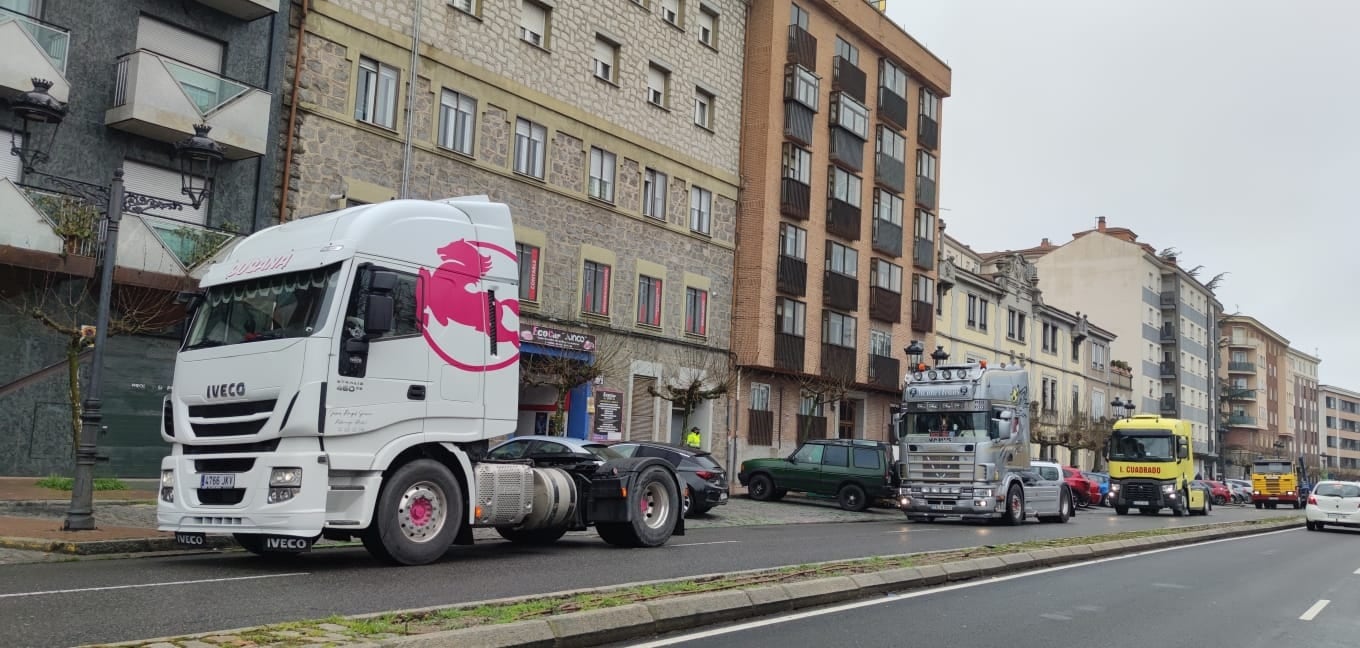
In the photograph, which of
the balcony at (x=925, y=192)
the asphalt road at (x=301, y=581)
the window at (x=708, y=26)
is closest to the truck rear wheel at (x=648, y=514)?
the asphalt road at (x=301, y=581)

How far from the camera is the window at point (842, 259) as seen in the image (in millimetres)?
39781

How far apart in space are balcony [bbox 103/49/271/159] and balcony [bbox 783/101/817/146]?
Answer: 64.5 ft

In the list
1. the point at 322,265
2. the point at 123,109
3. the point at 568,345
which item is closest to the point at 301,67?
the point at 123,109

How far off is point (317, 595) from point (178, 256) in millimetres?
12761

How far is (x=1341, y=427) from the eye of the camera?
474ft

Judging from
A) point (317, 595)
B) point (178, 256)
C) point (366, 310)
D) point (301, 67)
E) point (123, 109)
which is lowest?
point (317, 595)

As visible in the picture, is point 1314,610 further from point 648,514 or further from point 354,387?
point 354,387

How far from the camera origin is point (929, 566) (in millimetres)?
11922

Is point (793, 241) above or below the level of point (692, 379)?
above

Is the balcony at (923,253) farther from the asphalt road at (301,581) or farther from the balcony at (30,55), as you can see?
the balcony at (30,55)

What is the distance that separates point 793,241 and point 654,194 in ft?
23.4

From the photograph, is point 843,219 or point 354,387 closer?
point 354,387

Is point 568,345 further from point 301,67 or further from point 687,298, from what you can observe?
point 301,67

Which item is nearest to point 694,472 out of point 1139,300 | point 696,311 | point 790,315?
point 696,311
